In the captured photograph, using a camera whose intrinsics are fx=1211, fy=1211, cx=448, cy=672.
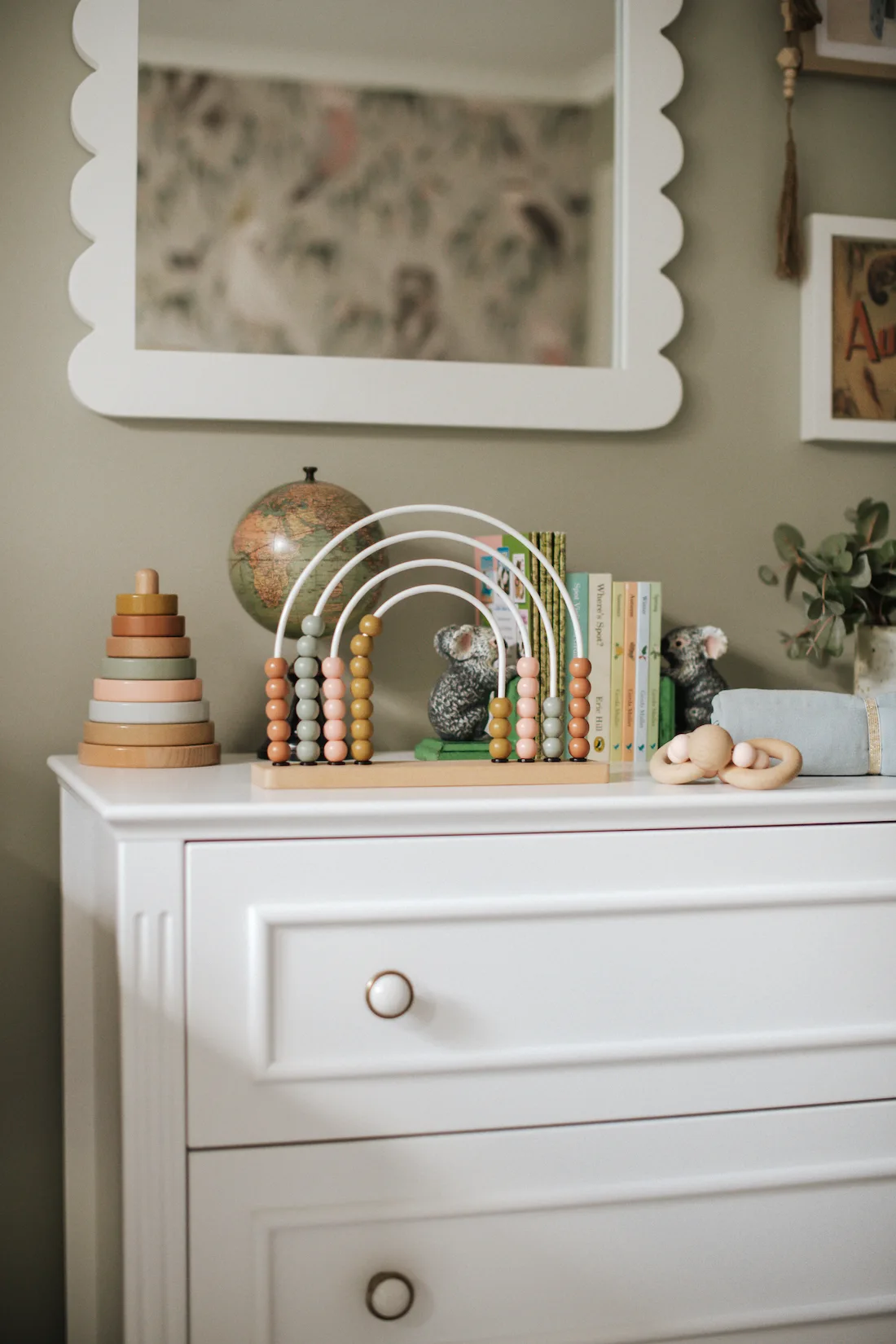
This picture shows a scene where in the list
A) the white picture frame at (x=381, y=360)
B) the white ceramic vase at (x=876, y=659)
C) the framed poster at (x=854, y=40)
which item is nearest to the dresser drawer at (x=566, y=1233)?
the white ceramic vase at (x=876, y=659)

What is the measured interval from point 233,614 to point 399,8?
80 cm

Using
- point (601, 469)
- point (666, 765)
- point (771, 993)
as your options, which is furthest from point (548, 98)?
point (771, 993)

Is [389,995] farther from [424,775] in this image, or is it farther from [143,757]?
[143,757]

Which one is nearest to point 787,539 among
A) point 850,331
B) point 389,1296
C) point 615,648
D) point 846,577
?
point 846,577

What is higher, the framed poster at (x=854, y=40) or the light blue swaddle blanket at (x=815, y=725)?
the framed poster at (x=854, y=40)

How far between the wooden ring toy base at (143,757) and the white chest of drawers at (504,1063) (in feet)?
0.31

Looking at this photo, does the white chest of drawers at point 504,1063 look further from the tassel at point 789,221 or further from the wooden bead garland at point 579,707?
the tassel at point 789,221

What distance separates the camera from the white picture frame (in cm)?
145

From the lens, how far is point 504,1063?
103cm

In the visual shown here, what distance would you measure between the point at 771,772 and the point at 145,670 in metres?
0.65

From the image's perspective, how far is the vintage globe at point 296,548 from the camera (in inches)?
51.7

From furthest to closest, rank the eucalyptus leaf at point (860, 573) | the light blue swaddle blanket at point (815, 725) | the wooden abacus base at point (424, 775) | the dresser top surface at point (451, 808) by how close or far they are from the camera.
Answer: the eucalyptus leaf at point (860, 573)
the light blue swaddle blanket at point (815, 725)
the wooden abacus base at point (424, 775)
the dresser top surface at point (451, 808)

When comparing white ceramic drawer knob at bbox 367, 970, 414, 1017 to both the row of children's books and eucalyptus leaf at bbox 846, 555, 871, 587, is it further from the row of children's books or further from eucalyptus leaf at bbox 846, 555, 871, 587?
eucalyptus leaf at bbox 846, 555, 871, 587

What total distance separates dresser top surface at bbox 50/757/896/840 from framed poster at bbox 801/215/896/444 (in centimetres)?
70
